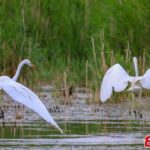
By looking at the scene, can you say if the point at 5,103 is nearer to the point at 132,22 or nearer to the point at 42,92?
the point at 42,92

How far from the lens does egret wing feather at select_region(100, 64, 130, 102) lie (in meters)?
12.9

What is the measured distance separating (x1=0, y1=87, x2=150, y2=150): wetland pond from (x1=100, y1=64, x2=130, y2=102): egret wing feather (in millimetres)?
315

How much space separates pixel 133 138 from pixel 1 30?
5.87m

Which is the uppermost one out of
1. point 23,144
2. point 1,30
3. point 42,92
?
point 1,30

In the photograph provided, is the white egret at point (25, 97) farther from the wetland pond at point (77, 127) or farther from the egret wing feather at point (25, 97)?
the wetland pond at point (77, 127)

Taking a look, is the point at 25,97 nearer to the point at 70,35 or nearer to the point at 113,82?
the point at 113,82

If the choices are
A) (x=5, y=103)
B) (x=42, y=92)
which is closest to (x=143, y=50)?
(x=42, y=92)

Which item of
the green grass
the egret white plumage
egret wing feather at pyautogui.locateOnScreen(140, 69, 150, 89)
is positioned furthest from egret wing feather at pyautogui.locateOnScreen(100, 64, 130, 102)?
the green grass

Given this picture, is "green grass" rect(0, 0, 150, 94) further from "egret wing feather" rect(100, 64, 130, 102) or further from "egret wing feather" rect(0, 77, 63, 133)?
"egret wing feather" rect(0, 77, 63, 133)

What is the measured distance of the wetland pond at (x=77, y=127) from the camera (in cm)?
1020

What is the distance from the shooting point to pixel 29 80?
15.4 meters

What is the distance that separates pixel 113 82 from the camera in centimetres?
1297

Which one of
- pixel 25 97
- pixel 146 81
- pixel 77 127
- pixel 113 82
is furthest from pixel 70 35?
pixel 25 97

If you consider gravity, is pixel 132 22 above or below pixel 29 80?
above
